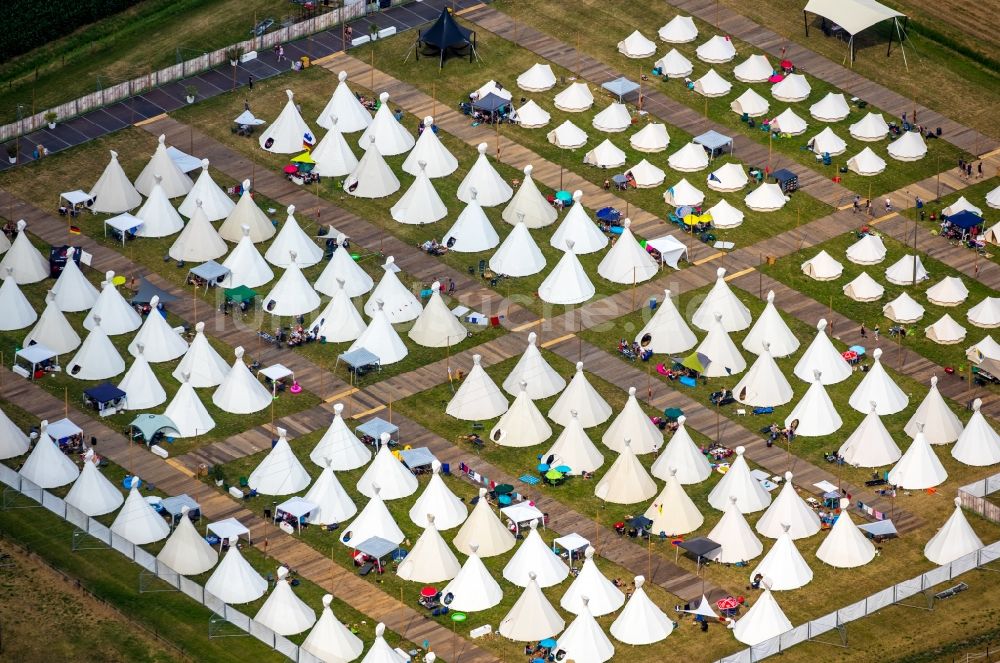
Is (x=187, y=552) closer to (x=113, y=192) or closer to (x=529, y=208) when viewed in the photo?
(x=113, y=192)

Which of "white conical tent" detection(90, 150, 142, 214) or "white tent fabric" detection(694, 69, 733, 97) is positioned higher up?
"white conical tent" detection(90, 150, 142, 214)

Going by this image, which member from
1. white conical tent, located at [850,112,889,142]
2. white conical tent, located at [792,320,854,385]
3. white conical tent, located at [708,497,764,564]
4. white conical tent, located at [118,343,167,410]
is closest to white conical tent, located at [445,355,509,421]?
white conical tent, located at [118,343,167,410]

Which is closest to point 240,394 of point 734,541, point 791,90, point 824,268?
point 734,541

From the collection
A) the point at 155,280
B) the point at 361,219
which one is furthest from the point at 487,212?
the point at 155,280

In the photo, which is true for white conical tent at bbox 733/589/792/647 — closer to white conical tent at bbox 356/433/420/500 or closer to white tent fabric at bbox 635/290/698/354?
white conical tent at bbox 356/433/420/500

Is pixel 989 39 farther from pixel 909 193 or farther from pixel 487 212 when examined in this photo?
pixel 487 212

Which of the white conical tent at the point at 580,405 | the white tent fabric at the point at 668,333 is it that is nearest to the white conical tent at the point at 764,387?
the white tent fabric at the point at 668,333

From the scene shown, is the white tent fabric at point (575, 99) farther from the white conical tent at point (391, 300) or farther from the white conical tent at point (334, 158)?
the white conical tent at point (391, 300)
